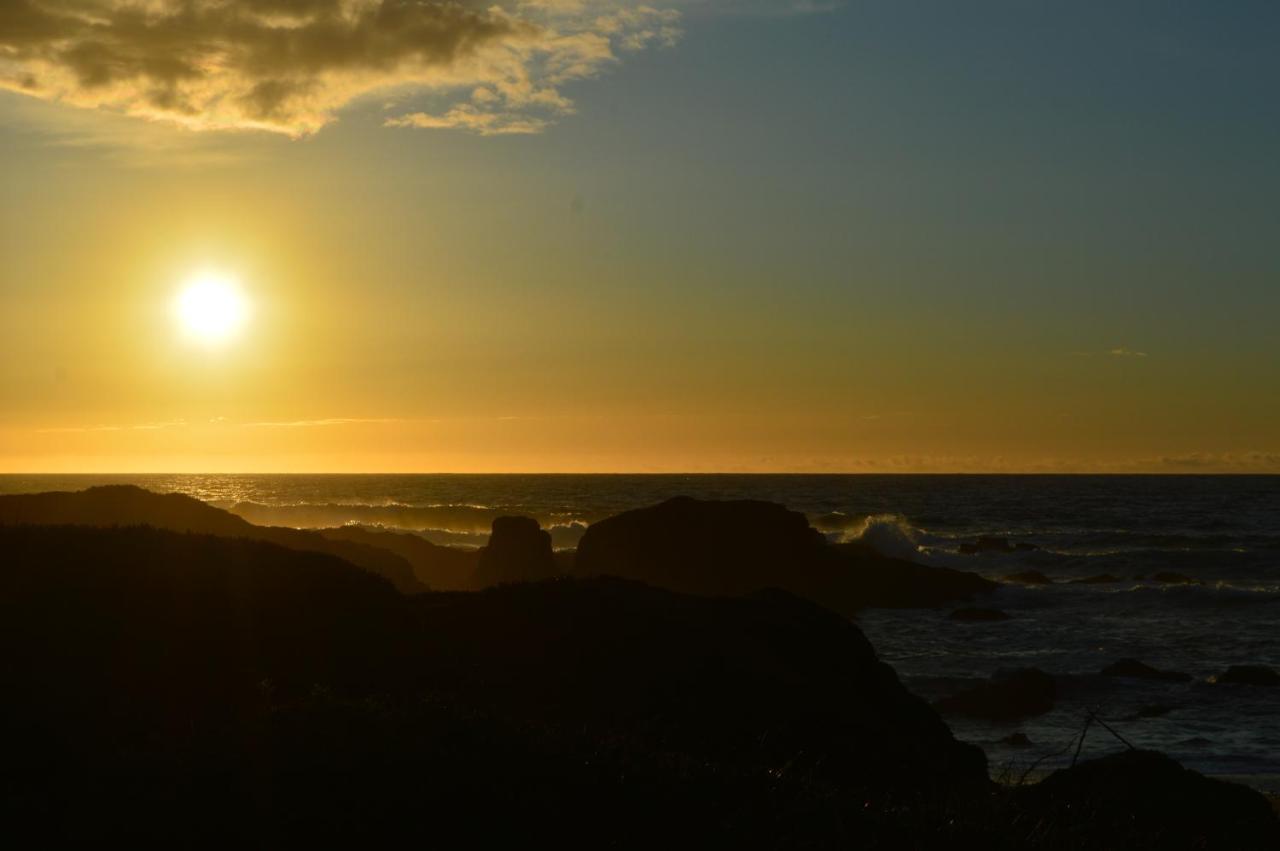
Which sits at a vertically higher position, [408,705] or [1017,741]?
[408,705]

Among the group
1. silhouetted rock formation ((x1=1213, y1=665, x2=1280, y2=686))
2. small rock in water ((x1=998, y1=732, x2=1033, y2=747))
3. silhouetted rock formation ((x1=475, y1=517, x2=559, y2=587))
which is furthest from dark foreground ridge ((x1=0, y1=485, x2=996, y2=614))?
small rock in water ((x1=998, y1=732, x2=1033, y2=747))

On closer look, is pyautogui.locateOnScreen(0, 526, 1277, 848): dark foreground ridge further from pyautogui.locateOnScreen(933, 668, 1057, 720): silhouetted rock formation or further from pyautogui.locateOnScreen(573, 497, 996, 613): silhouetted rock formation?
pyautogui.locateOnScreen(573, 497, 996, 613): silhouetted rock formation

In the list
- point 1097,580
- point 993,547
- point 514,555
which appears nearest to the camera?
point 514,555

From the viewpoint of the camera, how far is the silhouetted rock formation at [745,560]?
54.0m

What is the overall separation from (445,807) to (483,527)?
108m

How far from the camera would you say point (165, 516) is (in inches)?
1622

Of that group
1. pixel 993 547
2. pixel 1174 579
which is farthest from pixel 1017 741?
pixel 993 547

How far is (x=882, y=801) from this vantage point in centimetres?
1138

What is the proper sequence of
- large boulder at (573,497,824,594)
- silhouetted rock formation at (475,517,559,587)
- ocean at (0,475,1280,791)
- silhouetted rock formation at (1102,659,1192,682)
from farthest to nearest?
large boulder at (573,497,824,594) < silhouetted rock formation at (475,517,559,587) < silhouetted rock formation at (1102,659,1192,682) < ocean at (0,475,1280,791)

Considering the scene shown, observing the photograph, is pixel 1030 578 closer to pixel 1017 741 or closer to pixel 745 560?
pixel 745 560

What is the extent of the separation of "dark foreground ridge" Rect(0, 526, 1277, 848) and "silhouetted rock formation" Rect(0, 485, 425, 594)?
1988 cm

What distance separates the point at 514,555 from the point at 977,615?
19.3 metres

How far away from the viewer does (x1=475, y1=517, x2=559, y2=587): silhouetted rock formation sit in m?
50.7

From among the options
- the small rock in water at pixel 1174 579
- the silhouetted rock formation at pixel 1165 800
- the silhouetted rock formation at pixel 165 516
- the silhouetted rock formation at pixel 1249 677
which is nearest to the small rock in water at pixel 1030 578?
the small rock in water at pixel 1174 579
